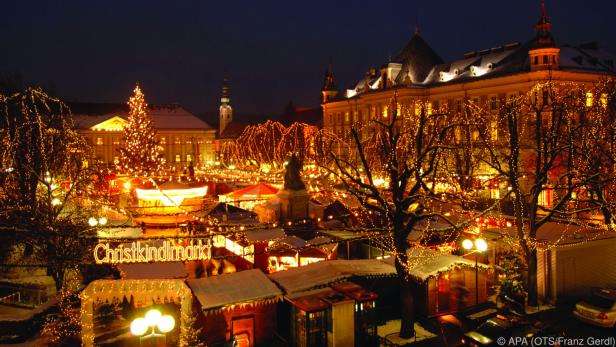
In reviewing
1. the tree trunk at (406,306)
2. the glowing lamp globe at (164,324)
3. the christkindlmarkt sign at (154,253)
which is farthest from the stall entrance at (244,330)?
the glowing lamp globe at (164,324)

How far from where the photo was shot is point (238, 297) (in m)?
11.8

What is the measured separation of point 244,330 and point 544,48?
36035mm

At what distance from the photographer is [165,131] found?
84562 mm

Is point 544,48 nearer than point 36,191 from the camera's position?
No

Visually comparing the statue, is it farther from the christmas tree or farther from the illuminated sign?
the christmas tree

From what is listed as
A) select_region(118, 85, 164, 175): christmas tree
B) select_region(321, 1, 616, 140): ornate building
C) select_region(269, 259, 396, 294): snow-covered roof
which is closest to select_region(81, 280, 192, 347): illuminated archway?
select_region(269, 259, 396, 294): snow-covered roof

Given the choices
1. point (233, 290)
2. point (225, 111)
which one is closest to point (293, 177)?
point (233, 290)

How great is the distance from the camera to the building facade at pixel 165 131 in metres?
78.1

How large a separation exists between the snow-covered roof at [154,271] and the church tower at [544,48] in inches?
1351

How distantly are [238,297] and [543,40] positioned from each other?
119ft

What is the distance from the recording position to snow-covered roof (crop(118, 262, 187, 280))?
1474cm

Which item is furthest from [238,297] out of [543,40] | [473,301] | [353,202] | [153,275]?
[543,40]

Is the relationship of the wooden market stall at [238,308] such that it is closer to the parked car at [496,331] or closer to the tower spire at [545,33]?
the parked car at [496,331]

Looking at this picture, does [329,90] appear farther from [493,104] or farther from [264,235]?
[264,235]
